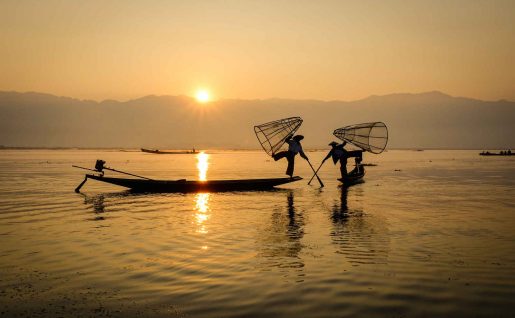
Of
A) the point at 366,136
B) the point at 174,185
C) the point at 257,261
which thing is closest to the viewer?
the point at 257,261

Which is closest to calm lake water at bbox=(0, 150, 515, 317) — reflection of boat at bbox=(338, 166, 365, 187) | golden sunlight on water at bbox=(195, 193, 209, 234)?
golden sunlight on water at bbox=(195, 193, 209, 234)

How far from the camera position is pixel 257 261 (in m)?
10.3

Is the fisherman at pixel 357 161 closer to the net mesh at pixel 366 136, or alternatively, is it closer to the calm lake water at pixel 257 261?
the net mesh at pixel 366 136

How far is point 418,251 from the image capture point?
11180 mm

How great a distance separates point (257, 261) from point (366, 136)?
23.9 m

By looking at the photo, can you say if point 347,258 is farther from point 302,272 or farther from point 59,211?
point 59,211

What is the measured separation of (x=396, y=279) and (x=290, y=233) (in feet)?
18.1

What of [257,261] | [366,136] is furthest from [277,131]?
[257,261]

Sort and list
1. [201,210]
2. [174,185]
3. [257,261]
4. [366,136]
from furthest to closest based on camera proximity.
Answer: [366,136] < [174,185] < [201,210] < [257,261]

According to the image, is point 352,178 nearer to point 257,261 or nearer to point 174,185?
point 174,185

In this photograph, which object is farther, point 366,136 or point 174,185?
point 366,136

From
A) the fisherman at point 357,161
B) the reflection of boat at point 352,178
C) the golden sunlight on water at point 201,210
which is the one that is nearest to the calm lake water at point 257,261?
the golden sunlight on water at point 201,210

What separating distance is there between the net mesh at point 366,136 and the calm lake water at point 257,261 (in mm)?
12571

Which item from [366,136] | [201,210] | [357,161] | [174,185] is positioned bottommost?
[201,210]
